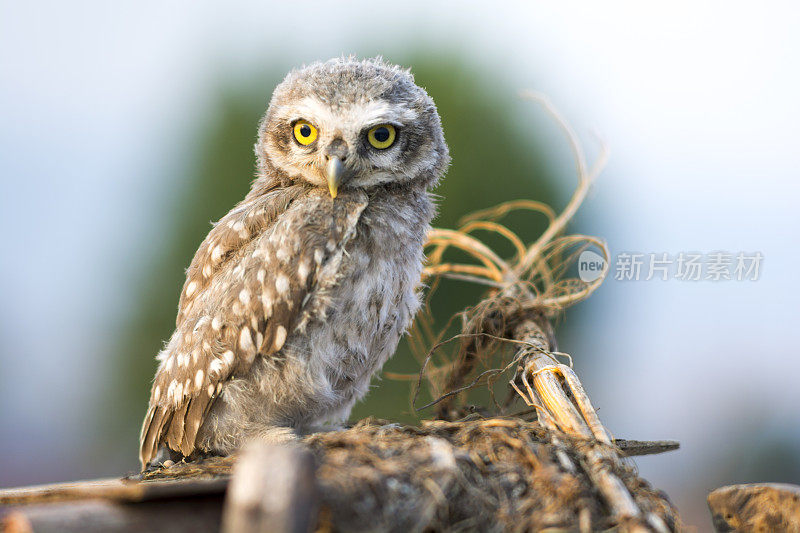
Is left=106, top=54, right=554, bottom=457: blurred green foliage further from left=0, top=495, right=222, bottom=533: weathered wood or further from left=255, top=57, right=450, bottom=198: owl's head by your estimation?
left=0, top=495, right=222, bottom=533: weathered wood

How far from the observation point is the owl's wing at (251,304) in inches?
102

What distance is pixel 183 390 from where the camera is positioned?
273cm

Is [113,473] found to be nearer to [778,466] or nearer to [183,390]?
[183,390]

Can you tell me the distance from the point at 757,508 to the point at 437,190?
6.13 meters

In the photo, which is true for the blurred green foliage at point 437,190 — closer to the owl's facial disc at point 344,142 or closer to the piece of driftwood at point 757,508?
the owl's facial disc at point 344,142

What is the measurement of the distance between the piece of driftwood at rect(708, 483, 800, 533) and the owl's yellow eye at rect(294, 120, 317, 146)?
2111mm

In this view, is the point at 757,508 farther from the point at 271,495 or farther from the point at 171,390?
the point at 171,390

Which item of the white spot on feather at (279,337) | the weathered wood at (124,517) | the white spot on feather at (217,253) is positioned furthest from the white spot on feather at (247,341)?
the weathered wood at (124,517)

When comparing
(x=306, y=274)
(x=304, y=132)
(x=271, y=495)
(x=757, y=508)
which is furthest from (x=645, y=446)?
(x=304, y=132)

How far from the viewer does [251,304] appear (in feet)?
8.55

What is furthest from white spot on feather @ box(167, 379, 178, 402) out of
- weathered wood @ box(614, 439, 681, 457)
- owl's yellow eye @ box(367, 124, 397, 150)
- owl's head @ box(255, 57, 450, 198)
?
weathered wood @ box(614, 439, 681, 457)

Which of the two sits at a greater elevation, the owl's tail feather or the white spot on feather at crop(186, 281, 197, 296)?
the white spot on feather at crop(186, 281, 197, 296)

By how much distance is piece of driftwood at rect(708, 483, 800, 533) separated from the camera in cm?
192

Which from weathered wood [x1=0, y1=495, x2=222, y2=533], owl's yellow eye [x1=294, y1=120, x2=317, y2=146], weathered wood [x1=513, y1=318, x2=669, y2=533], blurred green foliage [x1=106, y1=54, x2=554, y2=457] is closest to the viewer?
weathered wood [x1=0, y1=495, x2=222, y2=533]
